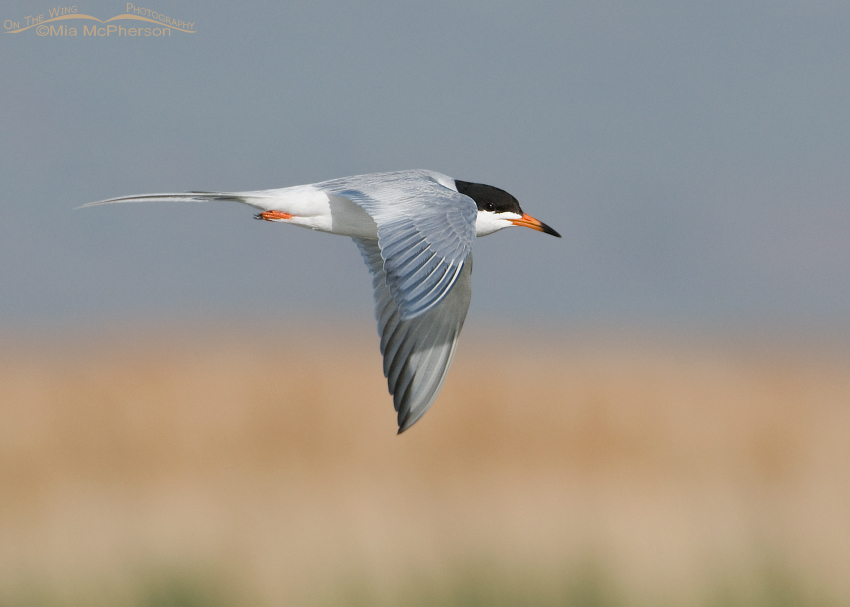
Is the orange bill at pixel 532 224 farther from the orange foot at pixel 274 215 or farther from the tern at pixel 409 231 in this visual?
the orange foot at pixel 274 215

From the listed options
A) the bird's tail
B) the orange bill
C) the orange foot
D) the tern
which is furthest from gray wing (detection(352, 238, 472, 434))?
the bird's tail

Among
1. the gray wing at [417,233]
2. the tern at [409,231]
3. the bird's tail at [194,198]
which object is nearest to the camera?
the gray wing at [417,233]

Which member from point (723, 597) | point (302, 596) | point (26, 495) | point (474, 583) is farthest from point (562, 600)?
point (26, 495)

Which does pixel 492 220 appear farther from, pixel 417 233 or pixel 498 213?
pixel 417 233

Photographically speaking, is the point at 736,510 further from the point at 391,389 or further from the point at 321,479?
the point at 391,389

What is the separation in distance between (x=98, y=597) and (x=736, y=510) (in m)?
4.51

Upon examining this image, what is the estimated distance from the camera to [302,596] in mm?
6809

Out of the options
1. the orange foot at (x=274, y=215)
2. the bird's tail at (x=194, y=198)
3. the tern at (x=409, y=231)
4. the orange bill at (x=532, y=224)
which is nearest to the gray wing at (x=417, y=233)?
the tern at (x=409, y=231)

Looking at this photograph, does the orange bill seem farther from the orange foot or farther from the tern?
the orange foot

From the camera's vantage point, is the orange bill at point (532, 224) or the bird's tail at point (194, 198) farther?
the orange bill at point (532, 224)

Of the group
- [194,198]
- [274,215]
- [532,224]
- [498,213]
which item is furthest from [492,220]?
[194,198]

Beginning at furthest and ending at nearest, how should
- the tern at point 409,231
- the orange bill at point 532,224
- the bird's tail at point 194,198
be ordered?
the orange bill at point 532,224 → the bird's tail at point 194,198 → the tern at point 409,231

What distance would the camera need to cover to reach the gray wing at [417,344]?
469 centimetres

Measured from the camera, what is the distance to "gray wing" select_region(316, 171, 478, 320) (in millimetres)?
3826
